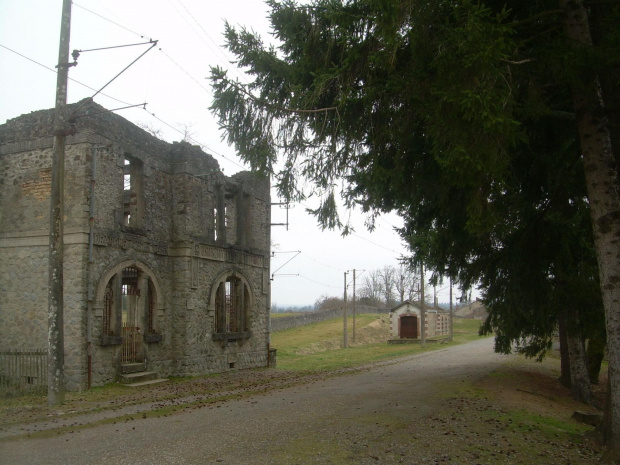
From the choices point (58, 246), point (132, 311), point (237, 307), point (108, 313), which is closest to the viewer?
point (58, 246)

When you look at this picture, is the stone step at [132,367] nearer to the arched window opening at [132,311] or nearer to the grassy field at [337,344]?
the arched window opening at [132,311]

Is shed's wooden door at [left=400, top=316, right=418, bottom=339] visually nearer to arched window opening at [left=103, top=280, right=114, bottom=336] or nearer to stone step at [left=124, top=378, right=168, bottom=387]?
stone step at [left=124, top=378, right=168, bottom=387]

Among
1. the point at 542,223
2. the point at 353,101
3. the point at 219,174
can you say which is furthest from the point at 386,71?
the point at 219,174

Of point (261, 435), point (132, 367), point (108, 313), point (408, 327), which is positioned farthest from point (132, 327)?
point (408, 327)

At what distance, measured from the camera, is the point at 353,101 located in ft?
29.0

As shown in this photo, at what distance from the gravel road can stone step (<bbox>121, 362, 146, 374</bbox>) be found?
5127 mm

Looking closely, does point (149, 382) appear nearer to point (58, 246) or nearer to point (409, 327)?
point (58, 246)

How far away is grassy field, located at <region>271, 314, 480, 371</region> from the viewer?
29509 millimetres

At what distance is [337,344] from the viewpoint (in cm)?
4228

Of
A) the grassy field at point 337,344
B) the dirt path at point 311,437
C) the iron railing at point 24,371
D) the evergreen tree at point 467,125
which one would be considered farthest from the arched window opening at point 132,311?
the grassy field at point 337,344

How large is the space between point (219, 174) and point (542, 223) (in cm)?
1274

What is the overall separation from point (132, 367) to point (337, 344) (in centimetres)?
2777

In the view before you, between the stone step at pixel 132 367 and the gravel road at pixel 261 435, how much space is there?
513 cm

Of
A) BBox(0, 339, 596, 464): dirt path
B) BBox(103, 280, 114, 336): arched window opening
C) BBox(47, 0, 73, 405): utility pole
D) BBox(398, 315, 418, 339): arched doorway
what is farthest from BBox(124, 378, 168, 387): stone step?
BBox(398, 315, 418, 339): arched doorway
